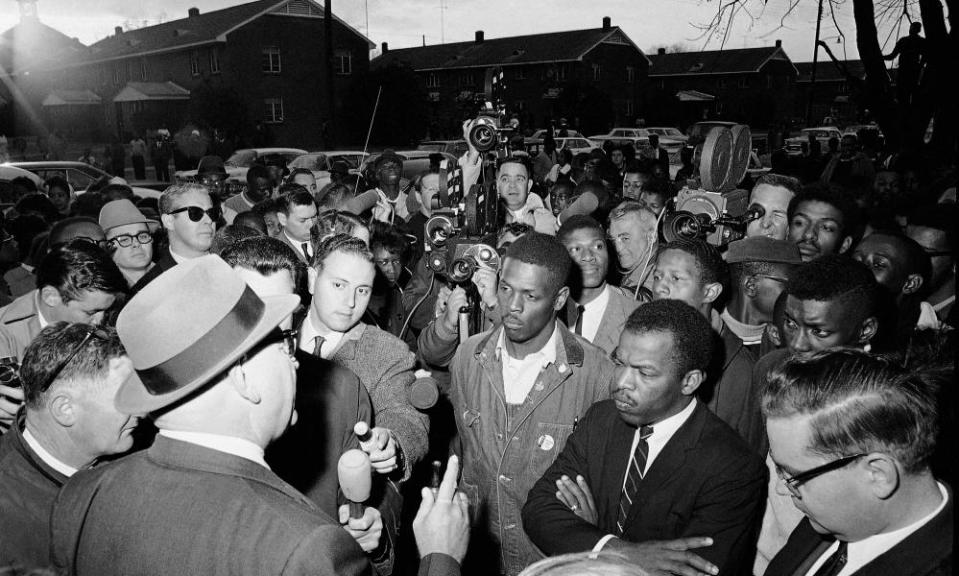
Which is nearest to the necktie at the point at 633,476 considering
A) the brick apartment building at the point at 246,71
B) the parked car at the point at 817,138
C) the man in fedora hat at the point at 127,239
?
the man in fedora hat at the point at 127,239

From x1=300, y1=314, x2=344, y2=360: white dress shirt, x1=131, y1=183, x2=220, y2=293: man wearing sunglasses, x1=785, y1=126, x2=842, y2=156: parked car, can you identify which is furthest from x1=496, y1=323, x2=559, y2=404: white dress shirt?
x1=785, y1=126, x2=842, y2=156: parked car

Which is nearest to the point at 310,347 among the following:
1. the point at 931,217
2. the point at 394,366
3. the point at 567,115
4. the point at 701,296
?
the point at 394,366

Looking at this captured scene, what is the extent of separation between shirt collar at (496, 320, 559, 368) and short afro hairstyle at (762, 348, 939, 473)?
131 cm

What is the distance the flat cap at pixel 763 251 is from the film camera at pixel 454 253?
5.74ft

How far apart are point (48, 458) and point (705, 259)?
3236mm

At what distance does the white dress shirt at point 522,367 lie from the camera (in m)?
3.29

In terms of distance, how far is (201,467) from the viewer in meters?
1.76

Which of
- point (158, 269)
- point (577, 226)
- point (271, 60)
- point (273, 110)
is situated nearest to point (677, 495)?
point (577, 226)

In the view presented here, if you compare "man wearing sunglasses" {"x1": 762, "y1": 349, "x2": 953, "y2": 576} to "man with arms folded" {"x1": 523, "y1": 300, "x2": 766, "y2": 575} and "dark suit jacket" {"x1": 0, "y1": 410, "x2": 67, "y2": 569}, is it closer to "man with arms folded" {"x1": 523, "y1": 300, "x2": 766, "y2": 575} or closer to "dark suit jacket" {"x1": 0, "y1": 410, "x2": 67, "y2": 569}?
"man with arms folded" {"x1": 523, "y1": 300, "x2": 766, "y2": 575}

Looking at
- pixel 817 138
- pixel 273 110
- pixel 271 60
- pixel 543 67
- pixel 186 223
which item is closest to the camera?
pixel 186 223

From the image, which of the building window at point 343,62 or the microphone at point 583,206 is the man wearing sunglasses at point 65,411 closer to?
the microphone at point 583,206

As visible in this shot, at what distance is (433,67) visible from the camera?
46656mm

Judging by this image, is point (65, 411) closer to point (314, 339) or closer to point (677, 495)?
point (314, 339)

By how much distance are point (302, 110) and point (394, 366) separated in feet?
113
